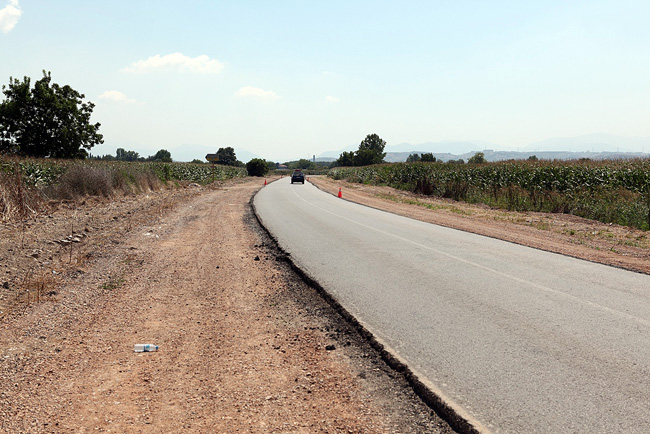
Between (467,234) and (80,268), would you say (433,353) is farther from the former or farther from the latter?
(467,234)

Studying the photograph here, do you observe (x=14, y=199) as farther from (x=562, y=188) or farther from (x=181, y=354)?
(x=562, y=188)

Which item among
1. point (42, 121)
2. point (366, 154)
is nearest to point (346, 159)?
point (366, 154)

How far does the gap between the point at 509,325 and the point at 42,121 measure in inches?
2288

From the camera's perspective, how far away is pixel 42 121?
5138cm

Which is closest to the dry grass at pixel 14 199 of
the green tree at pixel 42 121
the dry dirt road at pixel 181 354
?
the dry dirt road at pixel 181 354

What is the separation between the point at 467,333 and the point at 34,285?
691 cm


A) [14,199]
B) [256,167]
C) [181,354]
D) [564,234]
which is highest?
[14,199]

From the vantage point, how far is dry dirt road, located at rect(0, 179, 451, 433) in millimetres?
3762

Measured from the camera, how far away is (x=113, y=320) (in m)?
6.29

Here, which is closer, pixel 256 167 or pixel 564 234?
pixel 564 234

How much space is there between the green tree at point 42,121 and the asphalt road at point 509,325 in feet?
168

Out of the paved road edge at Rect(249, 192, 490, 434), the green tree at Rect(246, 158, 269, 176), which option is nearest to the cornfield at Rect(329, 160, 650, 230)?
the paved road edge at Rect(249, 192, 490, 434)

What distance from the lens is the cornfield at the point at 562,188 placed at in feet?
61.2

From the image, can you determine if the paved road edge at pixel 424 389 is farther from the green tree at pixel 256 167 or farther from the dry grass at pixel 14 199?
the green tree at pixel 256 167
